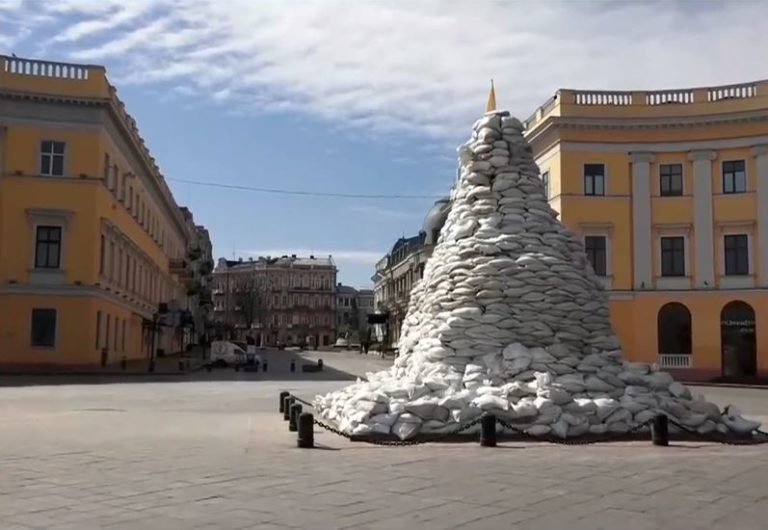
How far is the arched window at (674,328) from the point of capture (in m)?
45.7

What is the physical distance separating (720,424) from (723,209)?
103 feet

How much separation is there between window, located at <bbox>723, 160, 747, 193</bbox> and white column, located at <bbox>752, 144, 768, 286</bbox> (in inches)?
28.2

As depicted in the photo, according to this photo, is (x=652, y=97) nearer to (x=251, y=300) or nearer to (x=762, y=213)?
(x=762, y=213)

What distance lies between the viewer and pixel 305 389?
32.2 metres

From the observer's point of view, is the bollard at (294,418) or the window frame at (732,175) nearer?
the bollard at (294,418)

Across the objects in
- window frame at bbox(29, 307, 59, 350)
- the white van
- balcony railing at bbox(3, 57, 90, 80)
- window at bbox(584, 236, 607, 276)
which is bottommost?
the white van

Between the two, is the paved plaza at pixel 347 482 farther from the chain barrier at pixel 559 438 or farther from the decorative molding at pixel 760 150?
the decorative molding at pixel 760 150

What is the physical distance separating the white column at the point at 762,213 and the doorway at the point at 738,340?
1700 millimetres

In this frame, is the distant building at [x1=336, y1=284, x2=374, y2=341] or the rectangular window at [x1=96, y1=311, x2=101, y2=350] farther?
the distant building at [x1=336, y1=284, x2=374, y2=341]

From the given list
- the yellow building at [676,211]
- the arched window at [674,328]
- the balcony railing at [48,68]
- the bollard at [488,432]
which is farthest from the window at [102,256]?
the bollard at [488,432]

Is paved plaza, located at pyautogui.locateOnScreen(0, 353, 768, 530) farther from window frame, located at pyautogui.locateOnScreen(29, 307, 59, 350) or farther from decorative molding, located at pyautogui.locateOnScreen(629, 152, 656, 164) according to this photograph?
decorative molding, located at pyautogui.locateOnScreen(629, 152, 656, 164)

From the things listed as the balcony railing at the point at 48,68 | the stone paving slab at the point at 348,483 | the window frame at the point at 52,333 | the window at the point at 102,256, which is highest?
the balcony railing at the point at 48,68

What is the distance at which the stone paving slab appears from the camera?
8.80 m

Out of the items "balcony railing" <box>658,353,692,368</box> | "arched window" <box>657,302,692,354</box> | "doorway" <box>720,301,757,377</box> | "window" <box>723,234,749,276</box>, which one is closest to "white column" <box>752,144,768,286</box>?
"window" <box>723,234,749,276</box>
